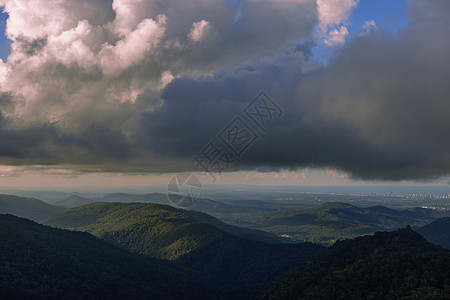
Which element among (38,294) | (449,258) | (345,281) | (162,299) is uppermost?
(449,258)

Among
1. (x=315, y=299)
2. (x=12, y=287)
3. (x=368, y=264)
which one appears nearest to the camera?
(x=315, y=299)

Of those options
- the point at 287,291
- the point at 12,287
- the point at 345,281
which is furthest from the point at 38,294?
the point at 345,281

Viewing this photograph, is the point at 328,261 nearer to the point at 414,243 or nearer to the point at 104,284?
the point at 414,243

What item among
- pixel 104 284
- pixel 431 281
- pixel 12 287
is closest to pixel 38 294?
pixel 12 287

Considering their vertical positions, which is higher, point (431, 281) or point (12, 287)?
point (431, 281)

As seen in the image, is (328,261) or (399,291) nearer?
(399,291)

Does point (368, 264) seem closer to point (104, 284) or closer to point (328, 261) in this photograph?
point (328, 261)

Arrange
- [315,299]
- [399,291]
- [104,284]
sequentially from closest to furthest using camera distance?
[399,291], [315,299], [104,284]
